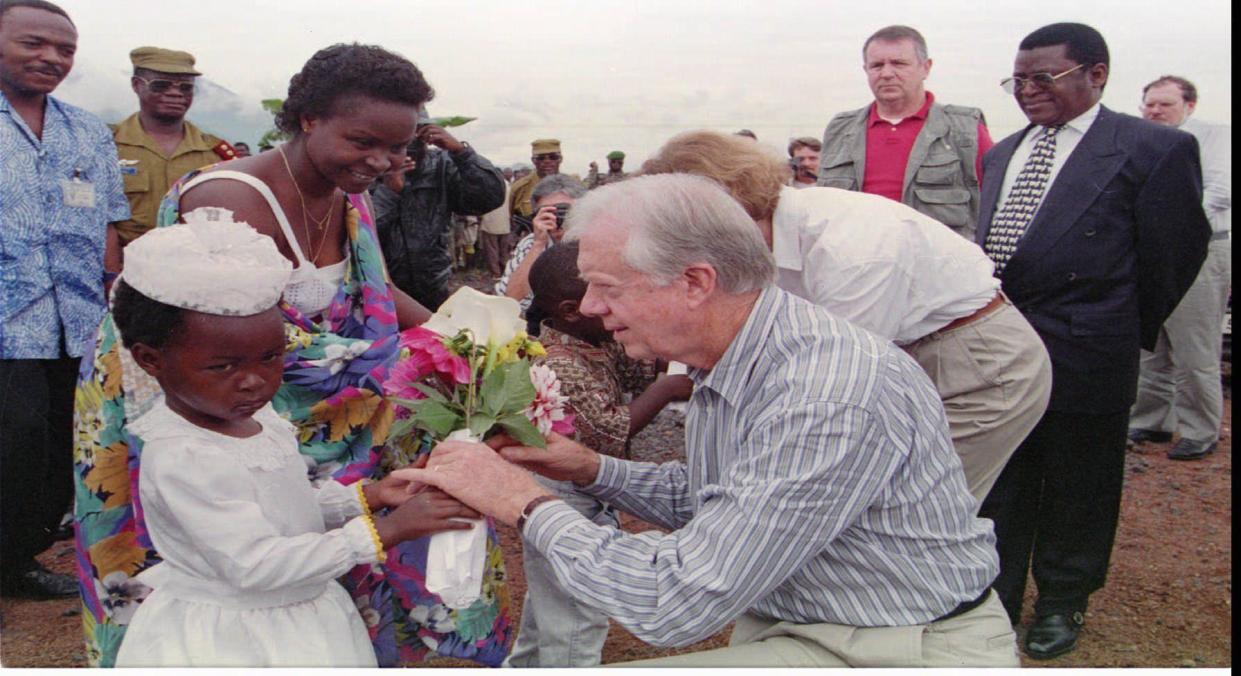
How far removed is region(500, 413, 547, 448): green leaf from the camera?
99.7 inches

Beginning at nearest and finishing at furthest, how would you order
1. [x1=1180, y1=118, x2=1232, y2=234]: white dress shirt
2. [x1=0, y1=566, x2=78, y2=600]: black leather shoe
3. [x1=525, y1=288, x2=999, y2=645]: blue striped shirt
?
[x1=525, y1=288, x2=999, y2=645]: blue striped shirt → [x1=0, y1=566, x2=78, y2=600]: black leather shoe → [x1=1180, y1=118, x2=1232, y2=234]: white dress shirt

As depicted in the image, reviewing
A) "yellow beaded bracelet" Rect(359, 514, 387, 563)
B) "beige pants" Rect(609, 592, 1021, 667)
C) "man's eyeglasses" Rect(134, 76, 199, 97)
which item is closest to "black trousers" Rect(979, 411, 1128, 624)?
"beige pants" Rect(609, 592, 1021, 667)

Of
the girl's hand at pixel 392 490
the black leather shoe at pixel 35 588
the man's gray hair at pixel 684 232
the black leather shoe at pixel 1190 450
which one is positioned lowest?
the black leather shoe at pixel 1190 450

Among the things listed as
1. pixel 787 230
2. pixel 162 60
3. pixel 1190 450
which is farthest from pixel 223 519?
pixel 1190 450

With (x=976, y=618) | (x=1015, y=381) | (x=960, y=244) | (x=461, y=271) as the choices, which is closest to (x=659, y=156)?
(x=960, y=244)

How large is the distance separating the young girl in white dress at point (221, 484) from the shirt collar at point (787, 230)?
5.00 feet

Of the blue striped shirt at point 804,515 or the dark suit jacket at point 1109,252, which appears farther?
the dark suit jacket at point 1109,252

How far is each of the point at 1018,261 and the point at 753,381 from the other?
2.34m

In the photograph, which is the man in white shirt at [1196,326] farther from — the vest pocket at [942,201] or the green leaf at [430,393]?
the green leaf at [430,393]

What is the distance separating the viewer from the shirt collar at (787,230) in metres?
3.45

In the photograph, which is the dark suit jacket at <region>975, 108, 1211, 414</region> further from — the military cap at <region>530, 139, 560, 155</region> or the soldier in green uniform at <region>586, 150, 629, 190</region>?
the soldier in green uniform at <region>586, 150, 629, 190</region>

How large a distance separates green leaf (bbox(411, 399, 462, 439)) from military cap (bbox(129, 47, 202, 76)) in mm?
3667

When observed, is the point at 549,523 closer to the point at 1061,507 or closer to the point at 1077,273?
the point at 1077,273

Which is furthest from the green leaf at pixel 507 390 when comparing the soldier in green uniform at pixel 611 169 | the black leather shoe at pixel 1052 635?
the soldier in green uniform at pixel 611 169
